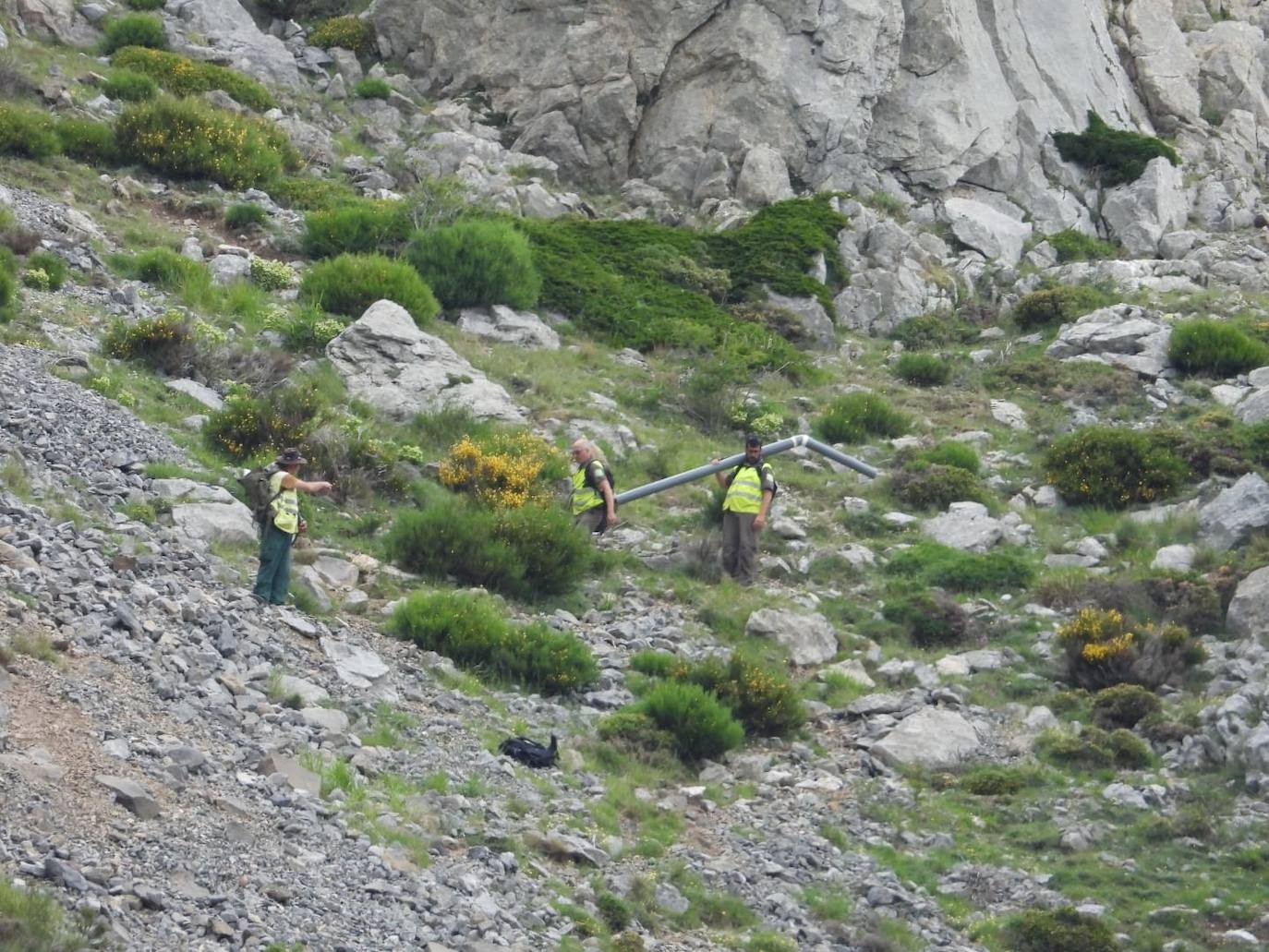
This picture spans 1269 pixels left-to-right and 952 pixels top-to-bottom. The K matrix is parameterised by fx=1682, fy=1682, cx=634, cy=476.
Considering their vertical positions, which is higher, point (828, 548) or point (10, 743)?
point (10, 743)

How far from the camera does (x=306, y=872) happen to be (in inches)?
355

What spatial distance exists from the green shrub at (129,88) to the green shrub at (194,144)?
86 cm

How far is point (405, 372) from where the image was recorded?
65.4ft

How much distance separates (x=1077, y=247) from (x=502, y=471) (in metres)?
17.3

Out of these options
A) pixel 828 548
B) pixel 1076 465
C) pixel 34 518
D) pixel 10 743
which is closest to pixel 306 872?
pixel 10 743

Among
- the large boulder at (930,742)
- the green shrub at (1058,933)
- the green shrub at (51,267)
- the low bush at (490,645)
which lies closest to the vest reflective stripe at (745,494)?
the large boulder at (930,742)

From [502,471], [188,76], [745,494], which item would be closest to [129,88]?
[188,76]

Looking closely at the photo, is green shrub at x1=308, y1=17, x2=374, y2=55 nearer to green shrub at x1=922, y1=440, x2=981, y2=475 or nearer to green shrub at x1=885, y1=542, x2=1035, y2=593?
green shrub at x1=922, y1=440, x2=981, y2=475

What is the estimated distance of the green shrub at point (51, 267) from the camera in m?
18.9

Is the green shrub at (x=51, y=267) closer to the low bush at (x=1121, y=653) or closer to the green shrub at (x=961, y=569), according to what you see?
the green shrub at (x=961, y=569)

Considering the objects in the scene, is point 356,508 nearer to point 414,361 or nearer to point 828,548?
point 414,361

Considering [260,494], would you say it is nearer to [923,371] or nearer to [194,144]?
[194,144]

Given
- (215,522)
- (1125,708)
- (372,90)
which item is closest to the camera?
(215,522)

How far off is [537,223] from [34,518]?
1593 centimetres
